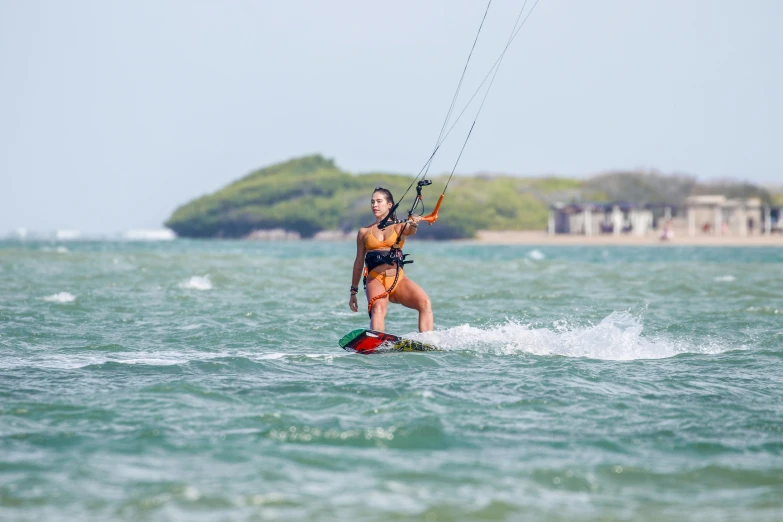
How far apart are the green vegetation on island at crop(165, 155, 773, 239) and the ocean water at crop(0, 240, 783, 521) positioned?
123766 millimetres

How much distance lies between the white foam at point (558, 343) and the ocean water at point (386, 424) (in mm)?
33

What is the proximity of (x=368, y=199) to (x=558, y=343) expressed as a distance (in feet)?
468

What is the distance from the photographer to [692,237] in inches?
4301

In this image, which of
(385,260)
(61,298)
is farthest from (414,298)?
(61,298)

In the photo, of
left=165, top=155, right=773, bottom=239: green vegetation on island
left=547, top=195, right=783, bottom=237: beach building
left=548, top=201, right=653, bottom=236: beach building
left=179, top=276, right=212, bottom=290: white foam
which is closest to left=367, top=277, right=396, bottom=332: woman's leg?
left=179, top=276, right=212, bottom=290: white foam

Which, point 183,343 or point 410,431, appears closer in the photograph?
point 410,431

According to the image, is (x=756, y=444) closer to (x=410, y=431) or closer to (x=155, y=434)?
(x=410, y=431)

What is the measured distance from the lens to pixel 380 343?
11844 millimetres

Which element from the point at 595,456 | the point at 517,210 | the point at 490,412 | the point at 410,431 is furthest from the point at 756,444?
the point at 517,210

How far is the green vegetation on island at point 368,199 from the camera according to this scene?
472 feet

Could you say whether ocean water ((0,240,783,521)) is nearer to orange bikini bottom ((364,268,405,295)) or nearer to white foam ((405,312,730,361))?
white foam ((405,312,730,361))

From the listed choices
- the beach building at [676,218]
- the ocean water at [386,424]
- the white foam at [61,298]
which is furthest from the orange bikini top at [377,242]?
the beach building at [676,218]

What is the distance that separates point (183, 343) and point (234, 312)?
15.6ft

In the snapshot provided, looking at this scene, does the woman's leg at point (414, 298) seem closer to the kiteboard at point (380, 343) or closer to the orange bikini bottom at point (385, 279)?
the orange bikini bottom at point (385, 279)
